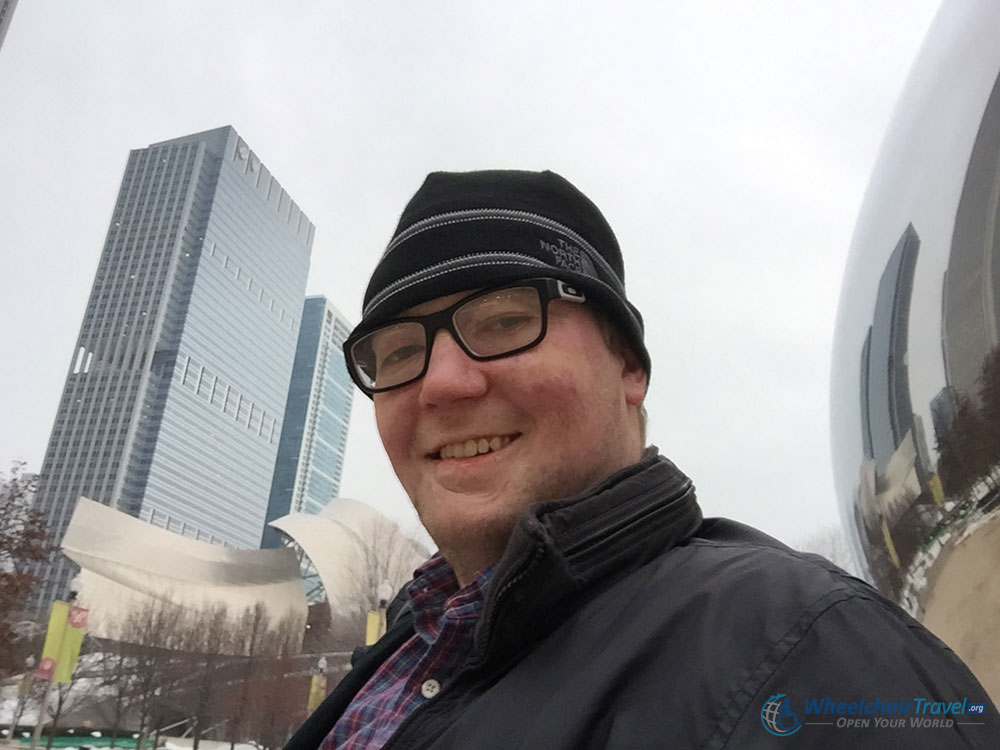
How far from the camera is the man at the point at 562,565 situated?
20.0 inches

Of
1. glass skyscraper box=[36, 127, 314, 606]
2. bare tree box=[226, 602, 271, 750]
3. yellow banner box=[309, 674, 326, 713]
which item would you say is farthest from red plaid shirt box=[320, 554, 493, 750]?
glass skyscraper box=[36, 127, 314, 606]

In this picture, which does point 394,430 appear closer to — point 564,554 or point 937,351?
point 564,554

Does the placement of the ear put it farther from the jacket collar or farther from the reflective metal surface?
the reflective metal surface

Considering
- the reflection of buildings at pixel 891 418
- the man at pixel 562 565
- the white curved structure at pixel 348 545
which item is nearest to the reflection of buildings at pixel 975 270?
the reflection of buildings at pixel 891 418

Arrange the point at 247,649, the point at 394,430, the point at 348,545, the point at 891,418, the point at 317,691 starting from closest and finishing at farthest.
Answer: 1. the point at 394,430
2. the point at 891,418
3. the point at 317,691
4. the point at 247,649
5. the point at 348,545

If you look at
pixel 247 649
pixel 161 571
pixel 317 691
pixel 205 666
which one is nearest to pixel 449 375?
pixel 317 691

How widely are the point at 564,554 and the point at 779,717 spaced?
0.26 m

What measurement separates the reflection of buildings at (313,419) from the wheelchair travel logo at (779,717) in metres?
41.3

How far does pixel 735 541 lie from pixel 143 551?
2578 cm

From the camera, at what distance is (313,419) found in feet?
144

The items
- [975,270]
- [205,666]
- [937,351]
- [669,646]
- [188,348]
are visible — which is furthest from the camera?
[188,348]

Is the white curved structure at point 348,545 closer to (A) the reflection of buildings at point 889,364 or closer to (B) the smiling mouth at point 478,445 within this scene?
(A) the reflection of buildings at point 889,364

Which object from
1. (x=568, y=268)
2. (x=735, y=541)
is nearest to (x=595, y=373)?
(x=568, y=268)

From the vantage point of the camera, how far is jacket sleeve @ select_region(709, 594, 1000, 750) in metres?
0.46
